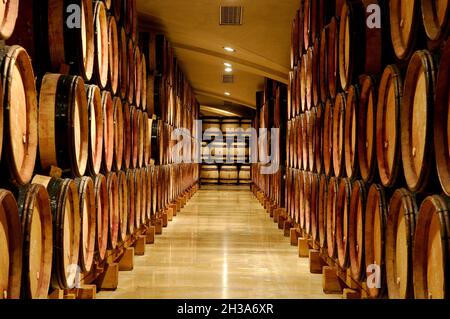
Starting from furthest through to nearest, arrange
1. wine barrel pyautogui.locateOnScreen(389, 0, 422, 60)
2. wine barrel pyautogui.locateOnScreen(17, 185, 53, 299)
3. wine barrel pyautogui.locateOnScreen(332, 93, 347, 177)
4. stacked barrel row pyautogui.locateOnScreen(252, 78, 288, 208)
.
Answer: stacked barrel row pyautogui.locateOnScreen(252, 78, 288, 208) → wine barrel pyautogui.locateOnScreen(332, 93, 347, 177) → wine barrel pyautogui.locateOnScreen(389, 0, 422, 60) → wine barrel pyautogui.locateOnScreen(17, 185, 53, 299)

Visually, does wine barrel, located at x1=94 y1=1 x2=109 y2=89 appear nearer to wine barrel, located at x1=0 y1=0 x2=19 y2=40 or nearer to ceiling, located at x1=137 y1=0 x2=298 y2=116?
wine barrel, located at x1=0 y1=0 x2=19 y2=40

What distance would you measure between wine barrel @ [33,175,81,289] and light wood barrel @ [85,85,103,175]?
628mm

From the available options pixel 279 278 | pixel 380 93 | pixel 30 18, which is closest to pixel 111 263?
pixel 279 278

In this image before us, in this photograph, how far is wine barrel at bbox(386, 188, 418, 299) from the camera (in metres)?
2.43

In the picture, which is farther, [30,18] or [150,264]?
[150,264]

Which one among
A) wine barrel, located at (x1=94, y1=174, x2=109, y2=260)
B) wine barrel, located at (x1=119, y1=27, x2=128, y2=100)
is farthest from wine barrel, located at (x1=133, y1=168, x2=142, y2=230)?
wine barrel, located at (x1=94, y1=174, x2=109, y2=260)

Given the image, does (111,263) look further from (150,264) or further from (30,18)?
(30,18)

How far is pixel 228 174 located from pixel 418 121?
18487mm

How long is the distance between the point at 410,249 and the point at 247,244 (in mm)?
4615

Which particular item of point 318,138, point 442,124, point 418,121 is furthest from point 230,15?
point 442,124

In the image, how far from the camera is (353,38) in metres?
3.62

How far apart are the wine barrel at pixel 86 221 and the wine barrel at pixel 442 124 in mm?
2181

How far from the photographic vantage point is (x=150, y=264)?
5617mm

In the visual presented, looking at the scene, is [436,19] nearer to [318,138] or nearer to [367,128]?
[367,128]
